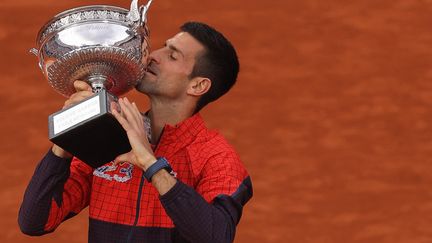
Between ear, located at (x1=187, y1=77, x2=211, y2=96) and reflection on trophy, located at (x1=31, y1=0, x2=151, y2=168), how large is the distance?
6.5 inches

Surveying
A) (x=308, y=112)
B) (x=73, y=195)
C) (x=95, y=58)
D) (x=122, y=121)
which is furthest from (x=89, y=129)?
(x=308, y=112)

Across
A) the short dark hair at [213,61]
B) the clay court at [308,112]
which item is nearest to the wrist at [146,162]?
the short dark hair at [213,61]

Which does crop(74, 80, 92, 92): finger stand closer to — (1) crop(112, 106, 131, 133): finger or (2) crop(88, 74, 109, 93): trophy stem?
(2) crop(88, 74, 109, 93): trophy stem

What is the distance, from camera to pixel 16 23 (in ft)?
13.6

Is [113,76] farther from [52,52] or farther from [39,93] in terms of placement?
[39,93]

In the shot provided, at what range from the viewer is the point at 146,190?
6.89ft

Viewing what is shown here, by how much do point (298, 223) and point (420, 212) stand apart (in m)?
0.42

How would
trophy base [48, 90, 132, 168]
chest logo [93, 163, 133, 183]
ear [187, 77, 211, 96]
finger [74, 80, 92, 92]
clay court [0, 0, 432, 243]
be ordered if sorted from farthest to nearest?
clay court [0, 0, 432, 243], ear [187, 77, 211, 96], chest logo [93, 163, 133, 183], finger [74, 80, 92, 92], trophy base [48, 90, 132, 168]

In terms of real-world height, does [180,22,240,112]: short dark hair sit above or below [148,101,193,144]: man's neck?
above

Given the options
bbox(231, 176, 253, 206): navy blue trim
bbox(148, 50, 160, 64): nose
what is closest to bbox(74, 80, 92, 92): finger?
bbox(148, 50, 160, 64): nose

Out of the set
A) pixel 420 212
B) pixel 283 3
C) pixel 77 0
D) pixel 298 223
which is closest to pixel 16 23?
pixel 77 0

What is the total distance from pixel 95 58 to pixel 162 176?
25 centimetres

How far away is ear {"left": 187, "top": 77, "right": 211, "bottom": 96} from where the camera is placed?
7.36 ft

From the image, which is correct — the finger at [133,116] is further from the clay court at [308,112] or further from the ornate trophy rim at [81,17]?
the clay court at [308,112]
